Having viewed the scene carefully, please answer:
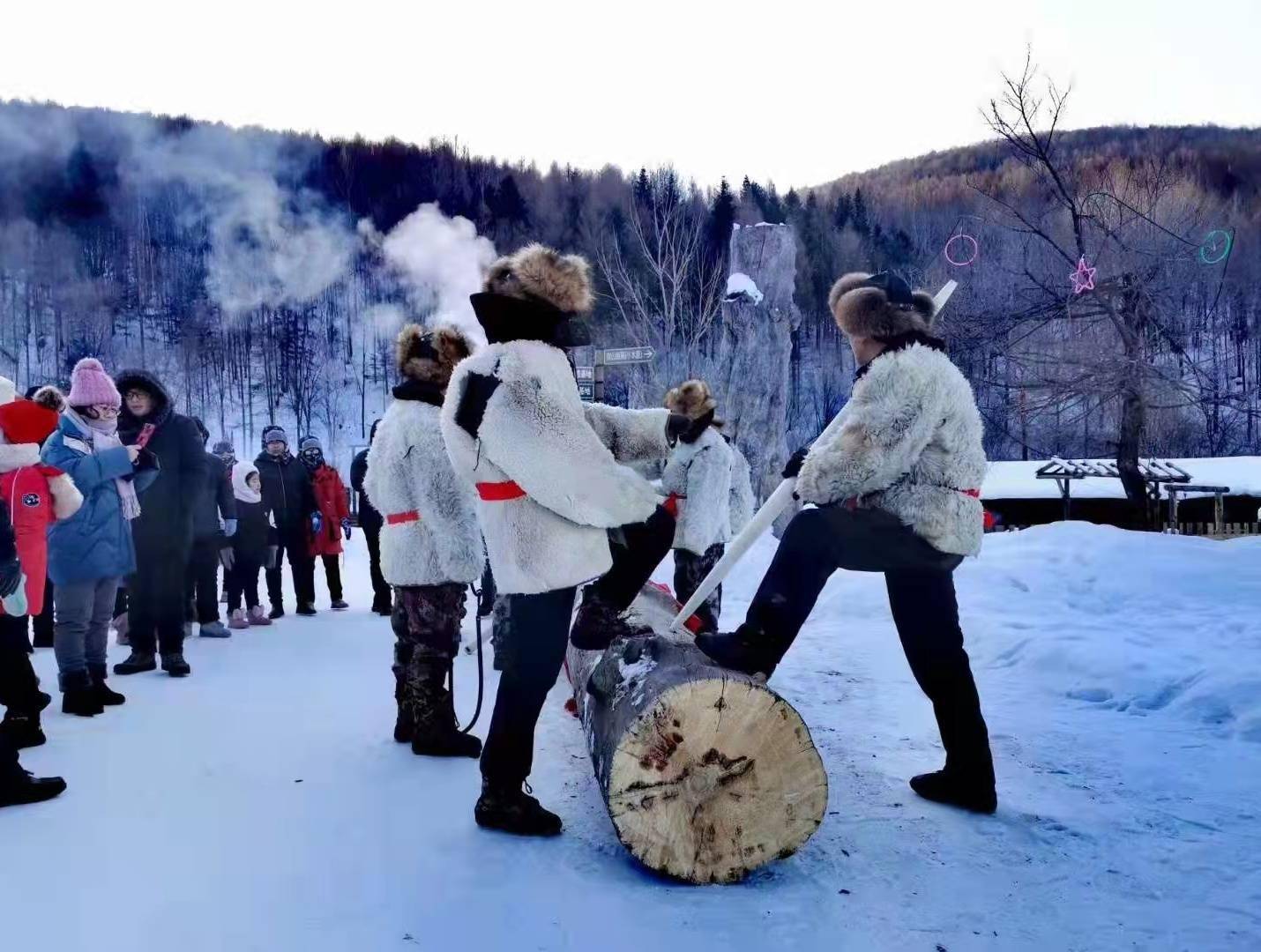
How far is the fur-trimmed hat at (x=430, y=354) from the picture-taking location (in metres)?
3.99

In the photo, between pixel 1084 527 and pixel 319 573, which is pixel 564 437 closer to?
pixel 1084 527

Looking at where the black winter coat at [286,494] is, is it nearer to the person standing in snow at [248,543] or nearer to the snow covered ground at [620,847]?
the person standing in snow at [248,543]

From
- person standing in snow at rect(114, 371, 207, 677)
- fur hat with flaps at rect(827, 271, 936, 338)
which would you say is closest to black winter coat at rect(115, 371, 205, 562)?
person standing in snow at rect(114, 371, 207, 677)

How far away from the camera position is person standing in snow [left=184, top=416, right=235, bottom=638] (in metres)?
6.80

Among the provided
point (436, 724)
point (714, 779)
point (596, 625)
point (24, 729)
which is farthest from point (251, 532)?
point (714, 779)

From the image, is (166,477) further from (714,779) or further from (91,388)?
(714,779)

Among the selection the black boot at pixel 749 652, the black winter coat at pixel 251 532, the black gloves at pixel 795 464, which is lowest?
the black winter coat at pixel 251 532

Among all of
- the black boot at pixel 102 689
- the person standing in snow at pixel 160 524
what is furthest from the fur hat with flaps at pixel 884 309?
the person standing in snow at pixel 160 524

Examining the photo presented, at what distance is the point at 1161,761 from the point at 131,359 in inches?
1733

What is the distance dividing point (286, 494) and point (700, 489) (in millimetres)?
4378

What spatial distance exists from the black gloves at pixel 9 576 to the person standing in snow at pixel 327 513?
4.86 m

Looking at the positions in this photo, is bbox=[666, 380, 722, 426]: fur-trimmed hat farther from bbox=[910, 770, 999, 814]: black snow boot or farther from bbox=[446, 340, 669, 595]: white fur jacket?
bbox=[910, 770, 999, 814]: black snow boot

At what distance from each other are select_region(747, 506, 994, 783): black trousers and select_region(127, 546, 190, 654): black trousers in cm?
422

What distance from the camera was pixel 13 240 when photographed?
136 ft
